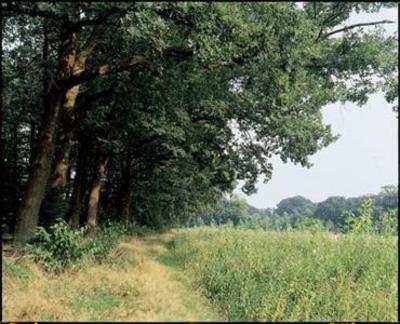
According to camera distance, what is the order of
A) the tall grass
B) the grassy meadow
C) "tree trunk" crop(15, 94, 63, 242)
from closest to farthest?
the grassy meadow, the tall grass, "tree trunk" crop(15, 94, 63, 242)

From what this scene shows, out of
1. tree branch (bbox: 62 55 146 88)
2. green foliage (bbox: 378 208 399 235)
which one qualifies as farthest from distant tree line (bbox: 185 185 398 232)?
tree branch (bbox: 62 55 146 88)

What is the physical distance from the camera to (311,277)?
798cm

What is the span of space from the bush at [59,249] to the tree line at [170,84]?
1.80 meters

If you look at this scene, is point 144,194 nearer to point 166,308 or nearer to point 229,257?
point 229,257

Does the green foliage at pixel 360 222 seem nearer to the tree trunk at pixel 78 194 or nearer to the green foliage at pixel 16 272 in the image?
the green foliage at pixel 16 272

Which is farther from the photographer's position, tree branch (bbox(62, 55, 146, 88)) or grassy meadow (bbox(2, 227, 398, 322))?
tree branch (bbox(62, 55, 146, 88))

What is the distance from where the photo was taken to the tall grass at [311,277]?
6.45m

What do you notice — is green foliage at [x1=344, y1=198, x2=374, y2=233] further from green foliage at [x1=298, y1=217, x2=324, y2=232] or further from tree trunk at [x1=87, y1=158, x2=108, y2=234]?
tree trunk at [x1=87, y1=158, x2=108, y2=234]

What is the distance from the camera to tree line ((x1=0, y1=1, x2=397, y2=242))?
969cm

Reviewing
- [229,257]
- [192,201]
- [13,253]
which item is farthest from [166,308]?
[192,201]

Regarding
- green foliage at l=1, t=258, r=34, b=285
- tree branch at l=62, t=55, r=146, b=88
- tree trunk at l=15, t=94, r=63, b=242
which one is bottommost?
green foliage at l=1, t=258, r=34, b=285

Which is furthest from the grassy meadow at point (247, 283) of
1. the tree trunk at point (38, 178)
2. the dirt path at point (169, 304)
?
the tree trunk at point (38, 178)

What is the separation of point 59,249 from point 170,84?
6103mm

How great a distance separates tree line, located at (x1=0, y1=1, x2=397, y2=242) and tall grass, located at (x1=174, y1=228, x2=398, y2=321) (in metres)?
1.84
